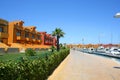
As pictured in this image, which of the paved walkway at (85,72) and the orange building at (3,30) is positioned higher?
the orange building at (3,30)

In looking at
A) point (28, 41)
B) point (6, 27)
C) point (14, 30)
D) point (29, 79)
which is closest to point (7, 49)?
point (6, 27)

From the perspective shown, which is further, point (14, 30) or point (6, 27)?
point (14, 30)

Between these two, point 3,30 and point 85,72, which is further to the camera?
point 3,30

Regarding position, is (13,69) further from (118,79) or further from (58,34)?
(58,34)

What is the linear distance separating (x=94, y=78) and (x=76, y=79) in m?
1.40

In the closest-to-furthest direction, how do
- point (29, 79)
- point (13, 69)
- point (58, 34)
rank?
point (13, 69)
point (29, 79)
point (58, 34)

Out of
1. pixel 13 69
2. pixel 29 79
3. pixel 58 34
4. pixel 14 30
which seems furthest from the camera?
pixel 58 34

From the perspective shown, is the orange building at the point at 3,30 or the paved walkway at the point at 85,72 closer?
the paved walkway at the point at 85,72

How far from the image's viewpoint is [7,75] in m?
6.43

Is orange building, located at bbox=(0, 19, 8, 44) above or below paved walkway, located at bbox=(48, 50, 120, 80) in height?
above

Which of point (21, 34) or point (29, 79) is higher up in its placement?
point (21, 34)

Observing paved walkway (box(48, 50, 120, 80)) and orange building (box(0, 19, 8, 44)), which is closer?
paved walkway (box(48, 50, 120, 80))

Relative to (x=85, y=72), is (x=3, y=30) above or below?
above

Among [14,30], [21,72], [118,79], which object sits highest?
[14,30]
